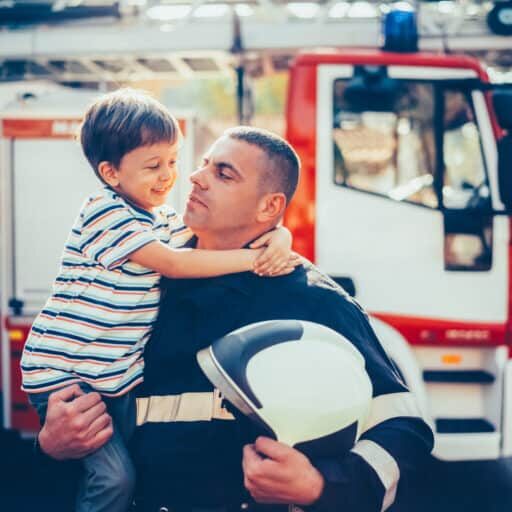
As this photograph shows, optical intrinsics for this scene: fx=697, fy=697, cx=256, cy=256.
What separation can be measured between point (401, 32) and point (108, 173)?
2.34 m

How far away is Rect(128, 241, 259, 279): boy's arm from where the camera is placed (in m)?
1.80

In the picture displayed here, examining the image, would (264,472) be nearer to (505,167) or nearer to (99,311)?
(99,311)

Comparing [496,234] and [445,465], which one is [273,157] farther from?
[445,465]

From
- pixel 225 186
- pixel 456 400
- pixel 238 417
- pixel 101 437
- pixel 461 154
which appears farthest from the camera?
pixel 461 154

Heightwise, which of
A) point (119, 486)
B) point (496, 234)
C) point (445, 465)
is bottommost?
point (445, 465)

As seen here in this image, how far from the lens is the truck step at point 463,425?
12.2ft

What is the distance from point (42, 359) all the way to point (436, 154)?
2526mm

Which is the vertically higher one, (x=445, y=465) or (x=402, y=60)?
(x=402, y=60)

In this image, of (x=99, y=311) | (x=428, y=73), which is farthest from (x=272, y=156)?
(x=428, y=73)

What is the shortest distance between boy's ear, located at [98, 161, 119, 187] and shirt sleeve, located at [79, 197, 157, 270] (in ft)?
0.20

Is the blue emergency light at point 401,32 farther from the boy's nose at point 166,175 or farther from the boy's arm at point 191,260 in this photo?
the boy's arm at point 191,260

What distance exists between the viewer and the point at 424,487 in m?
4.50

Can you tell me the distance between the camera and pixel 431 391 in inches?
151

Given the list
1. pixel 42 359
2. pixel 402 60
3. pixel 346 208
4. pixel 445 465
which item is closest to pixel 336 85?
pixel 402 60
